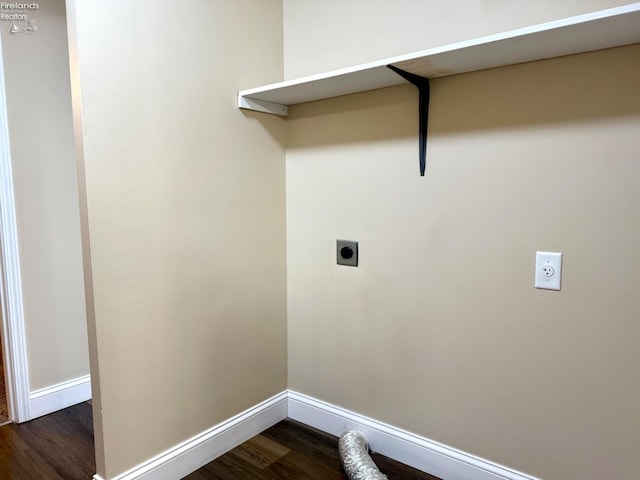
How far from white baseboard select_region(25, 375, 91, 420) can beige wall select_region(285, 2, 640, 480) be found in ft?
4.70

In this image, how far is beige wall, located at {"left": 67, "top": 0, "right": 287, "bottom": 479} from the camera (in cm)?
148

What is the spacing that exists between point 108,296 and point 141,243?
22 centimetres

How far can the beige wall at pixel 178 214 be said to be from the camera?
148cm

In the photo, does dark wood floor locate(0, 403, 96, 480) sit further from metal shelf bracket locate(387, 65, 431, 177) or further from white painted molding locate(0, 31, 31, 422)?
metal shelf bracket locate(387, 65, 431, 177)

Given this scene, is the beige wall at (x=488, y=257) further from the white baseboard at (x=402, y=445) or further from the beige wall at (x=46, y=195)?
the beige wall at (x=46, y=195)

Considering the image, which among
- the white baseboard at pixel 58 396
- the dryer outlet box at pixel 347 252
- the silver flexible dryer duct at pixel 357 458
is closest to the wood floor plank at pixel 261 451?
the silver flexible dryer duct at pixel 357 458

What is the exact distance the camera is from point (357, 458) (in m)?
1.71

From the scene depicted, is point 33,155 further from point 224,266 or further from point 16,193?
point 224,266

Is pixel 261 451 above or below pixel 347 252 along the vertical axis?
below

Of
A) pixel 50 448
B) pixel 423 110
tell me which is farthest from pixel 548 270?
pixel 50 448

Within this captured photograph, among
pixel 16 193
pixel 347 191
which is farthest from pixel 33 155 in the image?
pixel 347 191

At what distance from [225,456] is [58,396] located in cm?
111

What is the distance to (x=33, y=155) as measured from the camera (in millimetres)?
2184

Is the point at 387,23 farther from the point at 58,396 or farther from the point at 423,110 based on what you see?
the point at 58,396
